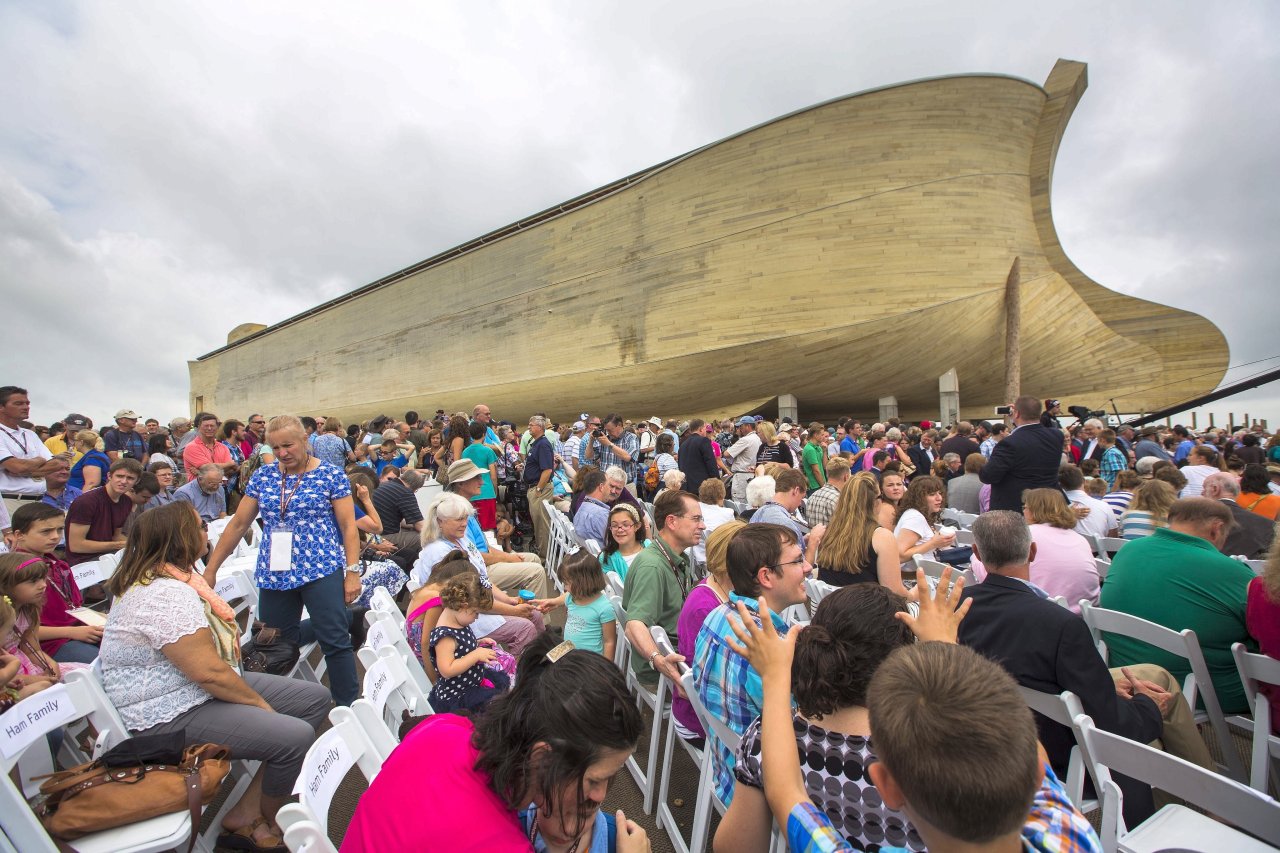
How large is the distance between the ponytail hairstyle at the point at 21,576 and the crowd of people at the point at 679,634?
0.01 m

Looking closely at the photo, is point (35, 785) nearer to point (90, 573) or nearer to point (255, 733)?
point (255, 733)

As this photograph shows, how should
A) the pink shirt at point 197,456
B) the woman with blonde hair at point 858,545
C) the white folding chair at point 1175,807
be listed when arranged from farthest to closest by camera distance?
1. the pink shirt at point 197,456
2. the woman with blonde hair at point 858,545
3. the white folding chair at point 1175,807

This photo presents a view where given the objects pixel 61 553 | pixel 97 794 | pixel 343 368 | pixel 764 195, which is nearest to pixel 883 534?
pixel 97 794

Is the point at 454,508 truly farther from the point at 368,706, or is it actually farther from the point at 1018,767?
the point at 1018,767

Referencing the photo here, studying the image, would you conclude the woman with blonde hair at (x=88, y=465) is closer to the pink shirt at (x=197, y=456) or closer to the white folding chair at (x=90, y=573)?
the pink shirt at (x=197, y=456)

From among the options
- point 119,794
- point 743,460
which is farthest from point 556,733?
point 743,460

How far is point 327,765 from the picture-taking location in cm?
152

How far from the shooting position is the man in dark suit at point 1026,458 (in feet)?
16.1

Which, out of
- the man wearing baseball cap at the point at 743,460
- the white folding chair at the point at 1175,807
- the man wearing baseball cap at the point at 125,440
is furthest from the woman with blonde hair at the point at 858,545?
the man wearing baseball cap at the point at 125,440

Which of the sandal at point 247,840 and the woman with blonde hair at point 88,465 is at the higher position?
the woman with blonde hair at point 88,465

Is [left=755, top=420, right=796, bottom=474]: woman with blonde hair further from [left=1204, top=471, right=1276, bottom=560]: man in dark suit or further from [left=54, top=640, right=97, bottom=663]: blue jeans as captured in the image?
[left=54, top=640, right=97, bottom=663]: blue jeans

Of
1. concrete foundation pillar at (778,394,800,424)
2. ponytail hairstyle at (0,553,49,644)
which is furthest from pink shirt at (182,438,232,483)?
concrete foundation pillar at (778,394,800,424)

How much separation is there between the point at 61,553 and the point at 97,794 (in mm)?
4110

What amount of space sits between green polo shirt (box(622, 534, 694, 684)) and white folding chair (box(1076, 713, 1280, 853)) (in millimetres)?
1549
